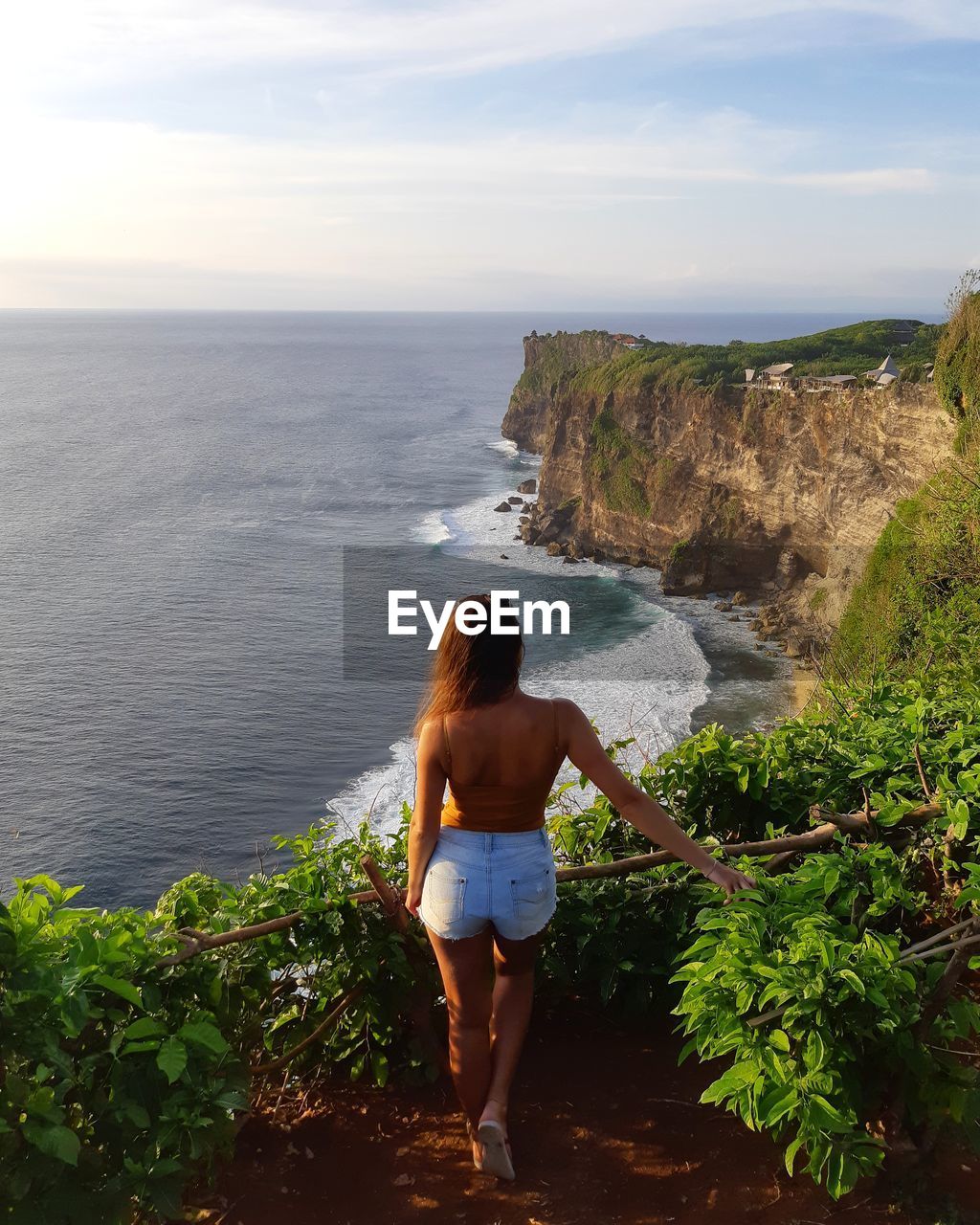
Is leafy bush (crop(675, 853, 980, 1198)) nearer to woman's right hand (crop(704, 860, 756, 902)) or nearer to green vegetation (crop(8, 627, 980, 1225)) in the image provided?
green vegetation (crop(8, 627, 980, 1225))

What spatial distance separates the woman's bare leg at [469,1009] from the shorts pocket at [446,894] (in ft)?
0.30

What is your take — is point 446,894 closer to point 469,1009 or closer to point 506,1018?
point 469,1009

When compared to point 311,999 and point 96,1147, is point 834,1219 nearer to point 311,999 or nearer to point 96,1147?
point 311,999

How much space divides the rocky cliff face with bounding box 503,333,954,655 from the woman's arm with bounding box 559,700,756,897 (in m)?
35.6

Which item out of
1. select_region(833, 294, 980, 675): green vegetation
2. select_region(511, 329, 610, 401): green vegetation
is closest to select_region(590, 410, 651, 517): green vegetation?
select_region(511, 329, 610, 401): green vegetation

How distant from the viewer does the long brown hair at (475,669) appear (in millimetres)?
3096

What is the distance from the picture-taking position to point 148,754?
32.4m

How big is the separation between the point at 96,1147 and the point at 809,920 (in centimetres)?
202

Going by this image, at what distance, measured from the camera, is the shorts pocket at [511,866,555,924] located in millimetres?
3158

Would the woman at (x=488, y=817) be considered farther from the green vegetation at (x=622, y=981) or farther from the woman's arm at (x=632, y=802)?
the green vegetation at (x=622, y=981)

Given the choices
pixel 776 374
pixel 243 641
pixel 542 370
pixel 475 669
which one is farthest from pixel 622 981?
pixel 542 370

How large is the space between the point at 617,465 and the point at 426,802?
187ft

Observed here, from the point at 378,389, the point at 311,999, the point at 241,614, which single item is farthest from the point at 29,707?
the point at 378,389

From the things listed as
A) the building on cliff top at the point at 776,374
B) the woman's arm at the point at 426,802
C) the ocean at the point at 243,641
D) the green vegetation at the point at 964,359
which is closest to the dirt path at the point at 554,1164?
the woman's arm at the point at 426,802
